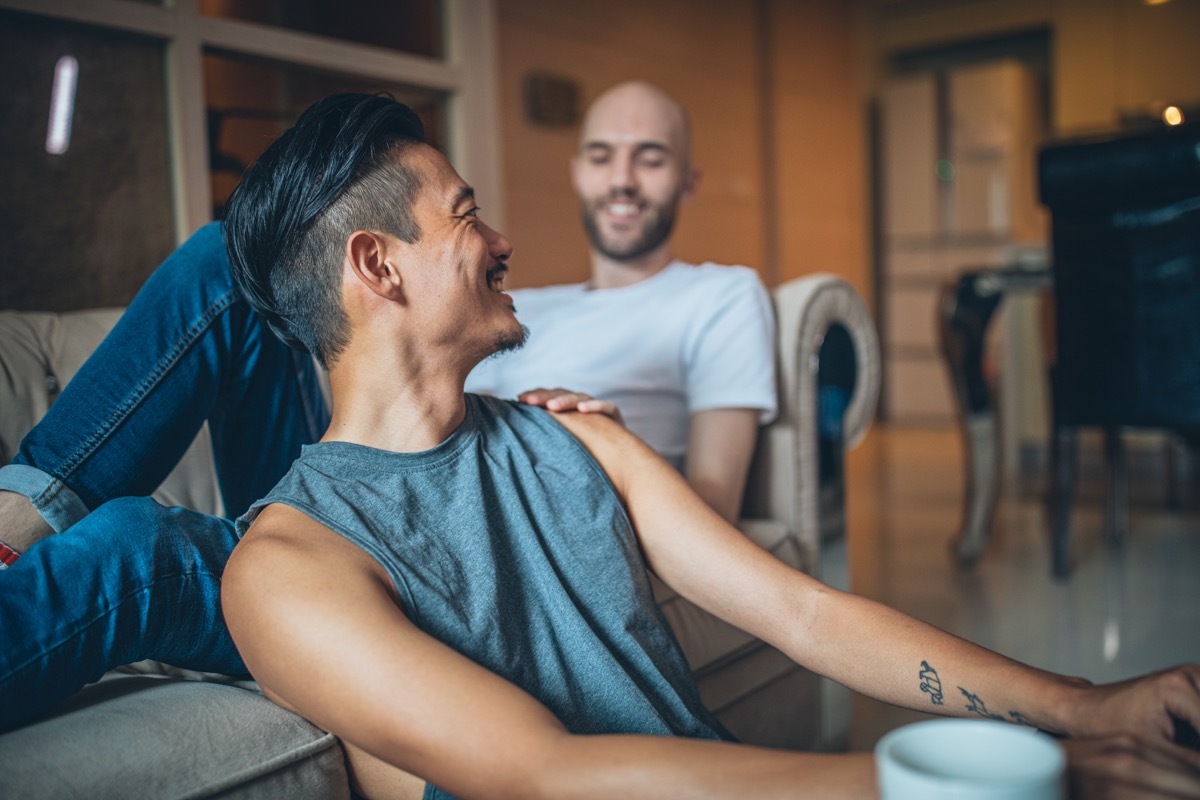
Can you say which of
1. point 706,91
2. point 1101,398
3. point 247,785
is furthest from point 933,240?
point 247,785

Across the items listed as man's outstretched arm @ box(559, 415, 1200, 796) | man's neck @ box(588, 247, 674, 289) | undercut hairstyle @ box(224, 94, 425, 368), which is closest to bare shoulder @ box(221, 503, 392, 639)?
undercut hairstyle @ box(224, 94, 425, 368)

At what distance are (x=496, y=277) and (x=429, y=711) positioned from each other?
0.54 meters

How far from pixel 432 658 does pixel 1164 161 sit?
2.29 meters

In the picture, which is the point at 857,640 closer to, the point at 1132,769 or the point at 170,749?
the point at 1132,769

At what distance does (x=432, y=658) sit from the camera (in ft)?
2.57

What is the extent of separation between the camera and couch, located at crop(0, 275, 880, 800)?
877 millimetres

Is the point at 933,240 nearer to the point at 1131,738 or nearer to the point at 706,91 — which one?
the point at 706,91

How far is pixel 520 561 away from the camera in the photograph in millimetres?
1022

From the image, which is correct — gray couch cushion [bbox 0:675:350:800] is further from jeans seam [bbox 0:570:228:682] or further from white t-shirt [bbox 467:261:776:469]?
white t-shirt [bbox 467:261:776:469]

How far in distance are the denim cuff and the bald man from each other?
74 cm

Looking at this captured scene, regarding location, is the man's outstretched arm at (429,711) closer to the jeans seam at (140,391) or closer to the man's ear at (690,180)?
the jeans seam at (140,391)

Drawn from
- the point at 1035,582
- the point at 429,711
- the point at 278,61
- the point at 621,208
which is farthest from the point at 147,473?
the point at 1035,582

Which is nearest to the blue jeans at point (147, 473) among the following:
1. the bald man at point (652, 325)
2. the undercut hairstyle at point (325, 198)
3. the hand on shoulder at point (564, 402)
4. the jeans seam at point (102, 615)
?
the jeans seam at point (102, 615)

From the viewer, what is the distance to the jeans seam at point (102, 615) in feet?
2.85
